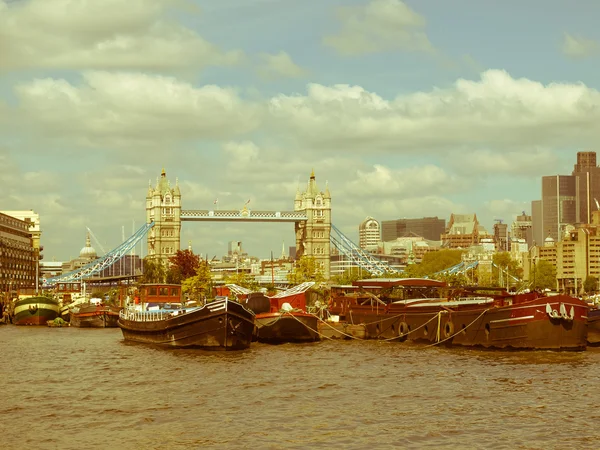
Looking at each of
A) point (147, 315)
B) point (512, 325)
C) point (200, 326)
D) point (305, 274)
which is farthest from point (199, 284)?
point (512, 325)

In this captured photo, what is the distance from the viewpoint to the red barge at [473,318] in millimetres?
58000

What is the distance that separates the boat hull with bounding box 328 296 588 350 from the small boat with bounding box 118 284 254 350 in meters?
11.5

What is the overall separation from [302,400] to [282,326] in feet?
88.2

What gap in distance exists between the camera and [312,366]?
5359 centimetres

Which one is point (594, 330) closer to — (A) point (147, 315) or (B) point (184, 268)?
(A) point (147, 315)

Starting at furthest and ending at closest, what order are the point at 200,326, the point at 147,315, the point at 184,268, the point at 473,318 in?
the point at 184,268, the point at 147,315, the point at 473,318, the point at 200,326

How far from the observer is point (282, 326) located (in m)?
68.0

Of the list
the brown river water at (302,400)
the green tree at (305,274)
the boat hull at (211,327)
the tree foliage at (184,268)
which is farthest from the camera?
the tree foliage at (184,268)

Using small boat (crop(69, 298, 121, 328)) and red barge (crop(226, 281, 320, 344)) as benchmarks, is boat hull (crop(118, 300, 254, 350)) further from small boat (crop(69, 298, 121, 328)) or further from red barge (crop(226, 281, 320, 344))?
small boat (crop(69, 298, 121, 328))

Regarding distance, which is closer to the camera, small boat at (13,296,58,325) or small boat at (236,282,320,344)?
small boat at (236,282,320,344)

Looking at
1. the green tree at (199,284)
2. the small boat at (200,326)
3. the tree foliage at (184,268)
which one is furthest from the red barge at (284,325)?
the tree foliage at (184,268)

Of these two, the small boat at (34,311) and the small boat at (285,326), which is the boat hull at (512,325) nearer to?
the small boat at (285,326)

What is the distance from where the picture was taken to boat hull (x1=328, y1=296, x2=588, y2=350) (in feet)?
190

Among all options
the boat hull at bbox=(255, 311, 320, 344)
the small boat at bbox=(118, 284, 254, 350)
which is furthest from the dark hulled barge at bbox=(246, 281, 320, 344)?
the small boat at bbox=(118, 284, 254, 350)
